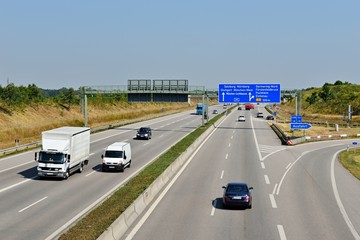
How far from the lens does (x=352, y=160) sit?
48062mm

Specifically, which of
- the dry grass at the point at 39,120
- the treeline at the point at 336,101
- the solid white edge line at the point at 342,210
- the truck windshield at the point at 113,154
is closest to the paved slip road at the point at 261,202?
the solid white edge line at the point at 342,210

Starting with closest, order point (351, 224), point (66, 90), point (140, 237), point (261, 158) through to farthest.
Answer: point (140, 237) → point (351, 224) → point (261, 158) → point (66, 90)

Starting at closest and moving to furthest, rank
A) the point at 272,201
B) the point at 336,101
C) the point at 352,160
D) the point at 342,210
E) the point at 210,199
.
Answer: the point at 342,210 → the point at 272,201 → the point at 210,199 → the point at 352,160 → the point at 336,101

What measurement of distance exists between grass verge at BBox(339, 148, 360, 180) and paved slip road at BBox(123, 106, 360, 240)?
2.73ft

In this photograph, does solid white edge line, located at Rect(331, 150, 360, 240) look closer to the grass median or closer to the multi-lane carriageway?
the multi-lane carriageway

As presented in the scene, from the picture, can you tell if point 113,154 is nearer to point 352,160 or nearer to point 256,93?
point 352,160

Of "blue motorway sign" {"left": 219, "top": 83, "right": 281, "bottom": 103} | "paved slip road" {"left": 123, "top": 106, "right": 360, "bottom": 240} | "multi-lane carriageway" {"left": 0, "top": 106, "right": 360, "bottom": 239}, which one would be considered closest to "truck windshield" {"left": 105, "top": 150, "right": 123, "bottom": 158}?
"multi-lane carriageway" {"left": 0, "top": 106, "right": 360, "bottom": 239}

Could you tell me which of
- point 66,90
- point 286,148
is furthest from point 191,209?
point 66,90

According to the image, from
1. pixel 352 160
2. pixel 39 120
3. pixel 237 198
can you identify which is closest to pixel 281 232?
pixel 237 198

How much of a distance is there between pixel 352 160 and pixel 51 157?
3099cm

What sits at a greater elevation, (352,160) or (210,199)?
(210,199)

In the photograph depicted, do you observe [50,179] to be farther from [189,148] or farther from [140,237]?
[189,148]

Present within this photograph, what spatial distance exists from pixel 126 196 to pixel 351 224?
37.7 ft

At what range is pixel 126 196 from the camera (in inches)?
993
